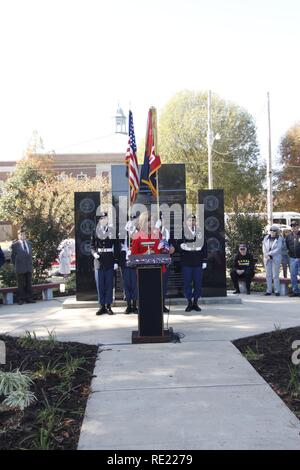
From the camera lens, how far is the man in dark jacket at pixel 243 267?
42.3 ft

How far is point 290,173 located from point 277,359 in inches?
1388

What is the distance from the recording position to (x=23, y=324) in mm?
9227

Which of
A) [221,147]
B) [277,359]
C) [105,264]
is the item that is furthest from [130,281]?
[221,147]

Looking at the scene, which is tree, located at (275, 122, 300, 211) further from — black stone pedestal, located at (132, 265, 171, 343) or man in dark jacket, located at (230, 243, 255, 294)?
black stone pedestal, located at (132, 265, 171, 343)

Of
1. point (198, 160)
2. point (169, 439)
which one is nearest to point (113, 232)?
point (169, 439)

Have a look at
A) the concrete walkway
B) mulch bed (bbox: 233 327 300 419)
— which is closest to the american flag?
the concrete walkway

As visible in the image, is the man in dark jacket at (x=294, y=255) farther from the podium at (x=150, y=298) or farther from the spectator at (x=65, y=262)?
the spectator at (x=65, y=262)

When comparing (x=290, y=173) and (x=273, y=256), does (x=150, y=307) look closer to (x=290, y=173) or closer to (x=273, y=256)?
(x=273, y=256)

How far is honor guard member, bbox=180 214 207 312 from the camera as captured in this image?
10.1m

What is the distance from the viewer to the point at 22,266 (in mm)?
12281

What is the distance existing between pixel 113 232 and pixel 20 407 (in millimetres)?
5988

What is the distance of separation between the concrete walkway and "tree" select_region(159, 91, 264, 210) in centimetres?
3156

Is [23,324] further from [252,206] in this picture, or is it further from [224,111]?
[224,111]

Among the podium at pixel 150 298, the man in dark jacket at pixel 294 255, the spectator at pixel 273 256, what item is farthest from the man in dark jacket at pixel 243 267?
the podium at pixel 150 298
